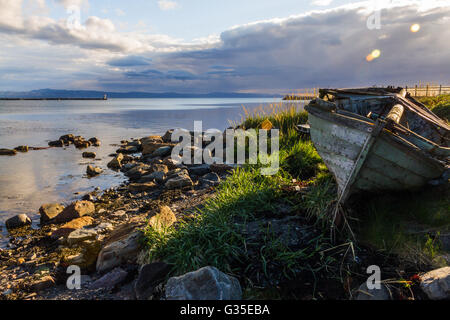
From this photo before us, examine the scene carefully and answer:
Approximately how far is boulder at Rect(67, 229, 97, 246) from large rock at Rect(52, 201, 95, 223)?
6.93 feet

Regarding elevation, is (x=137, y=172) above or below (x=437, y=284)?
below

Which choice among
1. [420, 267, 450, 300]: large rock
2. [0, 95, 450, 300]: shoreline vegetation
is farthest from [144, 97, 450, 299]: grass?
[420, 267, 450, 300]: large rock

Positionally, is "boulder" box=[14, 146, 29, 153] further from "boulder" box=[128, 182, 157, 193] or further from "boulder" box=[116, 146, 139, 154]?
"boulder" box=[128, 182, 157, 193]

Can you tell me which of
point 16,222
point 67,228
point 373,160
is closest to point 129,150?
point 16,222

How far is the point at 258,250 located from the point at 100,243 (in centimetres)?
314

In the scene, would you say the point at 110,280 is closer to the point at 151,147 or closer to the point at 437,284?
the point at 437,284

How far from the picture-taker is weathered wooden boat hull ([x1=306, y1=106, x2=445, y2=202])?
4531mm

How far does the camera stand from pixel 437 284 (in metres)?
3.58

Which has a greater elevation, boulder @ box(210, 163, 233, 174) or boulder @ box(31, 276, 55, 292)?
boulder @ box(210, 163, 233, 174)

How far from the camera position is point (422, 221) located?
4.95 m

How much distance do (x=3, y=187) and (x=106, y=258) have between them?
30.8ft

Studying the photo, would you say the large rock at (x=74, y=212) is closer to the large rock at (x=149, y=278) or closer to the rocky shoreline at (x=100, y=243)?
the rocky shoreline at (x=100, y=243)
